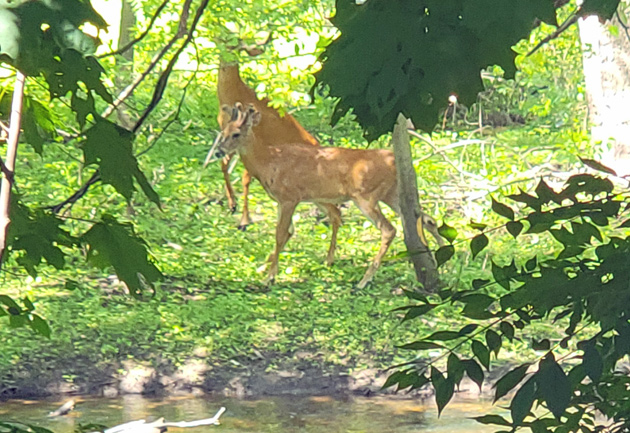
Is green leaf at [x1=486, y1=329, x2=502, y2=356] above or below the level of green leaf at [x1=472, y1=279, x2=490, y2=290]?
below

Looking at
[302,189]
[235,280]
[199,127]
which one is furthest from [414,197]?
[199,127]

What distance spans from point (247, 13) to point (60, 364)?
105 inches

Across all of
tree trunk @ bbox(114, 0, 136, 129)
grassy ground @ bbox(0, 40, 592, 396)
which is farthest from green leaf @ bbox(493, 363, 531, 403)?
tree trunk @ bbox(114, 0, 136, 129)

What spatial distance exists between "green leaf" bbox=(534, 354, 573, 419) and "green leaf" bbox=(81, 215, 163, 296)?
78 cm

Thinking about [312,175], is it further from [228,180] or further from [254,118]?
[228,180]

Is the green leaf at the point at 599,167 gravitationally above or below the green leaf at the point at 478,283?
above

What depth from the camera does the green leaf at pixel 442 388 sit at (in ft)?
4.37

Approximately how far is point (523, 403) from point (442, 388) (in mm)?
131

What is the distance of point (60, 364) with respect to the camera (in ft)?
22.9

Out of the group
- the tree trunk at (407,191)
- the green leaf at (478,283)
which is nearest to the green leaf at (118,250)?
the green leaf at (478,283)

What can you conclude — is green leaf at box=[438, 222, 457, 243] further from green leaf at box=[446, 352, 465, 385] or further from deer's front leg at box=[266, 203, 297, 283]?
deer's front leg at box=[266, 203, 297, 283]

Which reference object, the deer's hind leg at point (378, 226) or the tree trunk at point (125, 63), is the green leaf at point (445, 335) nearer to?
the tree trunk at point (125, 63)

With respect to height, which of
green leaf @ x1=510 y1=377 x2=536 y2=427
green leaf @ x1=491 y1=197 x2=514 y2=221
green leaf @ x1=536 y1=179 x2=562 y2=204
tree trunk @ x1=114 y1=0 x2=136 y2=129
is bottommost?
green leaf @ x1=510 y1=377 x2=536 y2=427

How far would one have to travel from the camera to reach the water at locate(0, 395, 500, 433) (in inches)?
236
